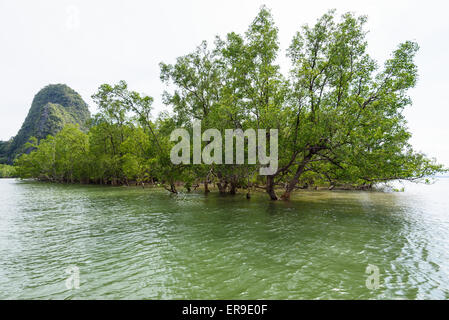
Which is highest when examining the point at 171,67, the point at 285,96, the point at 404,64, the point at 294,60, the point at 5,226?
the point at 171,67

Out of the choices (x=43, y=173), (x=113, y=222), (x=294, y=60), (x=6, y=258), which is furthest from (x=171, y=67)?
(x=43, y=173)

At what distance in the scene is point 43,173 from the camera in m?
88.4

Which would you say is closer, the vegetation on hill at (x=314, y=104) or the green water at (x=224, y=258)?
the green water at (x=224, y=258)

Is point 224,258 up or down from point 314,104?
down

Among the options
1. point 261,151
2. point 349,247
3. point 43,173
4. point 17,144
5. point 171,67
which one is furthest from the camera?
point 17,144

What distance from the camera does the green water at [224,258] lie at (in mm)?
6714

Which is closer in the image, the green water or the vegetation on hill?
the green water

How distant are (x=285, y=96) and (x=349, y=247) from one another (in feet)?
51.1

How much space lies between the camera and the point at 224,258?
365 inches

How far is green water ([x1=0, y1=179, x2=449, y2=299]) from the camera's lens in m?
6.71

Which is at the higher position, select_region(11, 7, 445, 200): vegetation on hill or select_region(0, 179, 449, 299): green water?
select_region(11, 7, 445, 200): vegetation on hill

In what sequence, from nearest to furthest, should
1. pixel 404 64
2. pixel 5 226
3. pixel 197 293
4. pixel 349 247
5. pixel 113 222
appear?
pixel 197 293 < pixel 349 247 < pixel 5 226 < pixel 113 222 < pixel 404 64

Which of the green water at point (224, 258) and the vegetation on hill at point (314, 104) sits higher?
the vegetation on hill at point (314, 104)

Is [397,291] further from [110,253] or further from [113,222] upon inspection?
[113,222]
